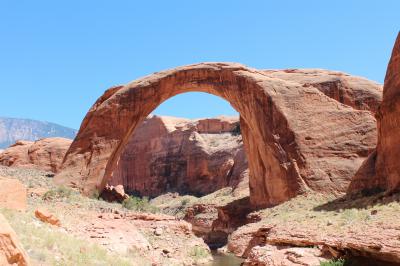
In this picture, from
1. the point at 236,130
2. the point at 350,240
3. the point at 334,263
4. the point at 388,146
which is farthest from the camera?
the point at 236,130

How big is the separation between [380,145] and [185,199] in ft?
86.3

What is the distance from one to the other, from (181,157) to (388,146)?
33268mm

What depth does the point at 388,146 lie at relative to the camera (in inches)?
603

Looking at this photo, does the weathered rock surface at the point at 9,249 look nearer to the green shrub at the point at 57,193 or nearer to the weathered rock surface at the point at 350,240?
the weathered rock surface at the point at 350,240

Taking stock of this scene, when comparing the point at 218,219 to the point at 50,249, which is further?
the point at 218,219

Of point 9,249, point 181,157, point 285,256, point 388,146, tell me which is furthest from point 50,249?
point 181,157

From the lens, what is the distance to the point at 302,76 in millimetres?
27062

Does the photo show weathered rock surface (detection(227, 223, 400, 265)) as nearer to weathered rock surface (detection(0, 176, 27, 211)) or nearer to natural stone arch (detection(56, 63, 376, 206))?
natural stone arch (detection(56, 63, 376, 206))

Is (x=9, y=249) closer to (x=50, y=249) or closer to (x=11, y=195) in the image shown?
(x=50, y=249)

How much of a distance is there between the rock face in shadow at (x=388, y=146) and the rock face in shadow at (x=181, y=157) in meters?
22.8

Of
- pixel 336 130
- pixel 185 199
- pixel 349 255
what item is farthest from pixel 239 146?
pixel 349 255

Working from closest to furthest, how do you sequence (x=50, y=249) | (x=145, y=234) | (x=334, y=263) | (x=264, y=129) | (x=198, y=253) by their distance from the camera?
1. (x=50, y=249)
2. (x=334, y=263)
3. (x=145, y=234)
4. (x=198, y=253)
5. (x=264, y=129)

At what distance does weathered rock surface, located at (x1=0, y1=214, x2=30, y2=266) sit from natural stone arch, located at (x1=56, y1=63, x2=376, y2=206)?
18.1 m

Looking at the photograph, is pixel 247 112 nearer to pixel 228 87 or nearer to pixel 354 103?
pixel 228 87
